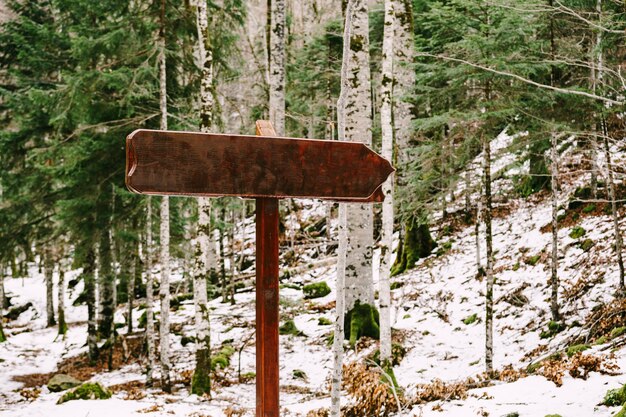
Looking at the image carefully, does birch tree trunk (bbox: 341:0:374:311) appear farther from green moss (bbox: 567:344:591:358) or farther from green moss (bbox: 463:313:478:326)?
green moss (bbox: 567:344:591:358)

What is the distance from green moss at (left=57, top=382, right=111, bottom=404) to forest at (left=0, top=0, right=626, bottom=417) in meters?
0.05

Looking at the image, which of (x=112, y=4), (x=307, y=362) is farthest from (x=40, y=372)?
(x=112, y=4)

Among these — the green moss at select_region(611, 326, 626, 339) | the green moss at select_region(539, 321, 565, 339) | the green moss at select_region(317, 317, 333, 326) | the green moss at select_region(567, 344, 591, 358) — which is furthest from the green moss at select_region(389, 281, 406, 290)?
the green moss at select_region(611, 326, 626, 339)

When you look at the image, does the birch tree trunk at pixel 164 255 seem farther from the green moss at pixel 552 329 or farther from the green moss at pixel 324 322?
the green moss at pixel 552 329

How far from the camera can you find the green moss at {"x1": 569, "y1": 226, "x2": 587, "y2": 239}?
12.0 meters

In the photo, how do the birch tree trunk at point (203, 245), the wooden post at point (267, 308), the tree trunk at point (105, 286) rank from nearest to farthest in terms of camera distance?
1. the wooden post at point (267, 308)
2. the birch tree trunk at point (203, 245)
3. the tree trunk at point (105, 286)

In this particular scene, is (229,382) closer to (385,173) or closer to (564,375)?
(564,375)

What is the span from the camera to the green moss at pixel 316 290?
17.0m

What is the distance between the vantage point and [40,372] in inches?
593

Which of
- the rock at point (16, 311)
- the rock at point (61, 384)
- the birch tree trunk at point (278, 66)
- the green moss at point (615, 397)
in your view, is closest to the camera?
the green moss at point (615, 397)

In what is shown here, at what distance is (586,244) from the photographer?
1149 cm

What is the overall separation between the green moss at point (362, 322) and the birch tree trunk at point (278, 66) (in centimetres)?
465

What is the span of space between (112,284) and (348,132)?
8685 mm

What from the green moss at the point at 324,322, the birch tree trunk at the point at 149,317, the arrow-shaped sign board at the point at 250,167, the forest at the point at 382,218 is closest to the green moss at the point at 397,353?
the forest at the point at 382,218
